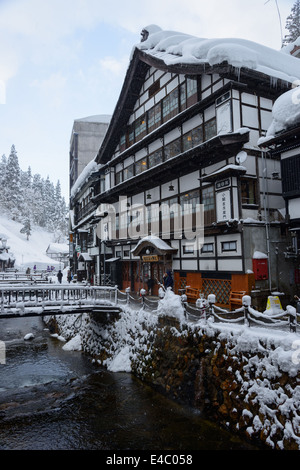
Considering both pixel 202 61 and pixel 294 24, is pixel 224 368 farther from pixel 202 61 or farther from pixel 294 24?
pixel 294 24

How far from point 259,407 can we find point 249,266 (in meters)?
7.16

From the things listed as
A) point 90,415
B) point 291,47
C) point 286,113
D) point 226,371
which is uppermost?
point 291,47

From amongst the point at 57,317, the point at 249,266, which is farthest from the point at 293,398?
the point at 57,317

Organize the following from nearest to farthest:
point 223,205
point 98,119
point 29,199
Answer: point 223,205 → point 98,119 → point 29,199

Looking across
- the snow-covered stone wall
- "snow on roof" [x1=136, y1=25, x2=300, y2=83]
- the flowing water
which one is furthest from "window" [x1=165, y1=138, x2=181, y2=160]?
the flowing water

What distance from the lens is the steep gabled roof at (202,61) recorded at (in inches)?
585

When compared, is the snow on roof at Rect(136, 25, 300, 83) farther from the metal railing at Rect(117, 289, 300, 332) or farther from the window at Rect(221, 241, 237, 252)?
the metal railing at Rect(117, 289, 300, 332)

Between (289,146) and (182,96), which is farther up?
(182,96)

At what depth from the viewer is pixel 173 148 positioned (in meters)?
19.7

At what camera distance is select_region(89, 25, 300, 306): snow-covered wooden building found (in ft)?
48.2

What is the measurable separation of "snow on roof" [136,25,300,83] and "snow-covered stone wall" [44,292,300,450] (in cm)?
1310

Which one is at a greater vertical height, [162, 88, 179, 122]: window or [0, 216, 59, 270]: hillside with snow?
[162, 88, 179, 122]: window

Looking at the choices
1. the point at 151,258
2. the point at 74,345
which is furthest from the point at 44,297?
the point at 151,258

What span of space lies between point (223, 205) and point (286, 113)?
16.8 feet
